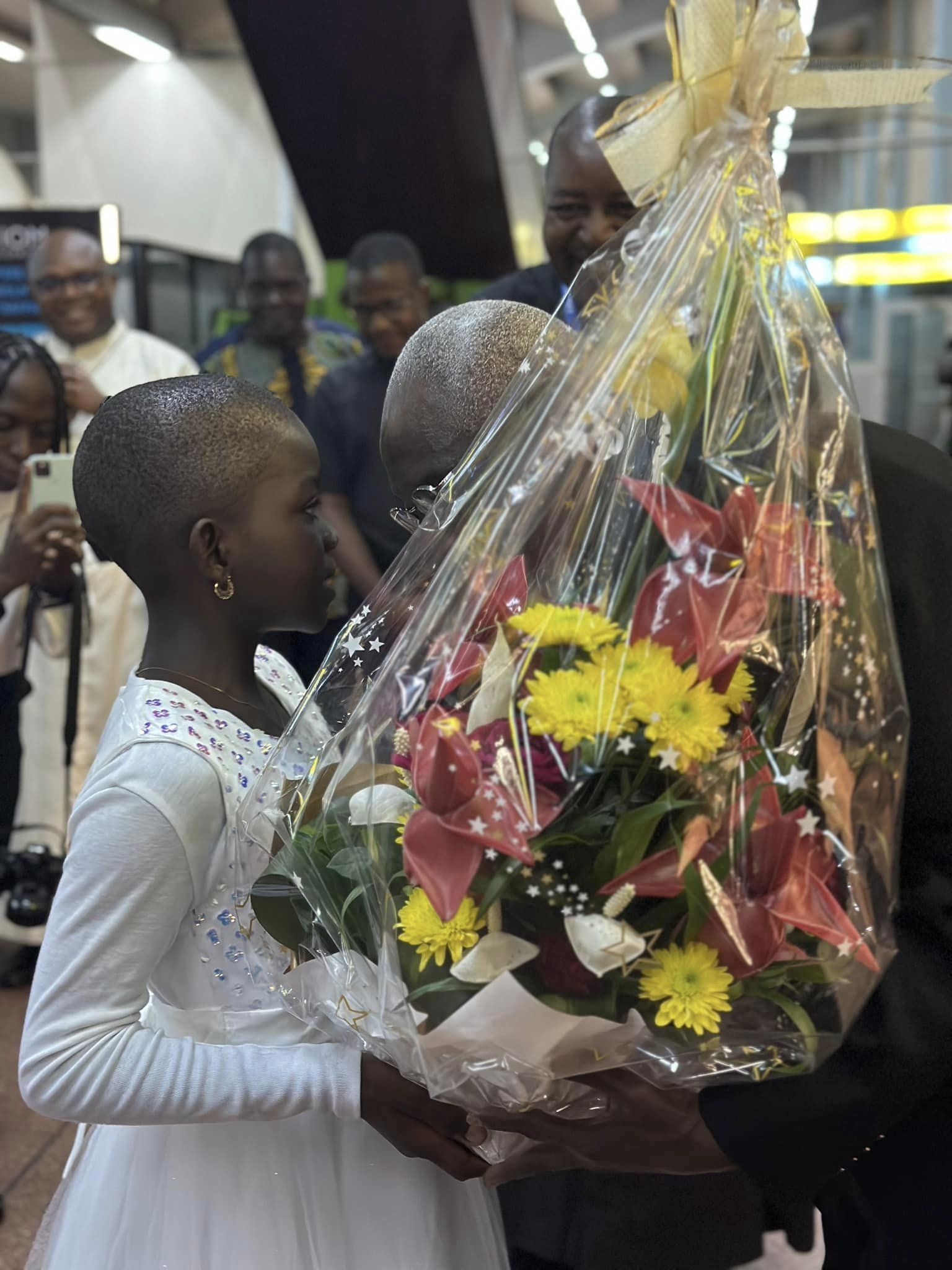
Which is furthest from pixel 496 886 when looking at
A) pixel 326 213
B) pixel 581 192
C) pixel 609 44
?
pixel 609 44

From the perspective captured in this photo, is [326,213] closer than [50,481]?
No

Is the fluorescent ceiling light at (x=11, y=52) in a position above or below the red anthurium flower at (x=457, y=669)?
above

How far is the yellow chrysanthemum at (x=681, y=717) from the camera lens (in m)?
0.73

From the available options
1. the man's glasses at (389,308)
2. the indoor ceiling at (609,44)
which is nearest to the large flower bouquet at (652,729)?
the man's glasses at (389,308)

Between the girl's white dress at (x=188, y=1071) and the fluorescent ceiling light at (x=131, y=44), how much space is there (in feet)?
31.3

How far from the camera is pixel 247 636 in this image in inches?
44.3

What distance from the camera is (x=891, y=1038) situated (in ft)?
2.79

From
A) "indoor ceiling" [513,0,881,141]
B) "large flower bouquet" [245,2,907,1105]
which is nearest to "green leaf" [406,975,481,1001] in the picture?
"large flower bouquet" [245,2,907,1105]

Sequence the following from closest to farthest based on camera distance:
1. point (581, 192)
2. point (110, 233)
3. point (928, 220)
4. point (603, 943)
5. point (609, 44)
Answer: point (603, 943), point (581, 192), point (110, 233), point (928, 220), point (609, 44)

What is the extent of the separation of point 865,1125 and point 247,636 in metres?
0.63

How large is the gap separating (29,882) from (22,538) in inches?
25.7

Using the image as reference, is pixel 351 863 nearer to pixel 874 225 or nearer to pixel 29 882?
pixel 29 882

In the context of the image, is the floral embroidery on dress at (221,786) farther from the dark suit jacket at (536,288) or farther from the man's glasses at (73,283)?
the man's glasses at (73,283)

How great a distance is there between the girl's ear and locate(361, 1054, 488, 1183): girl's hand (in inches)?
16.6
